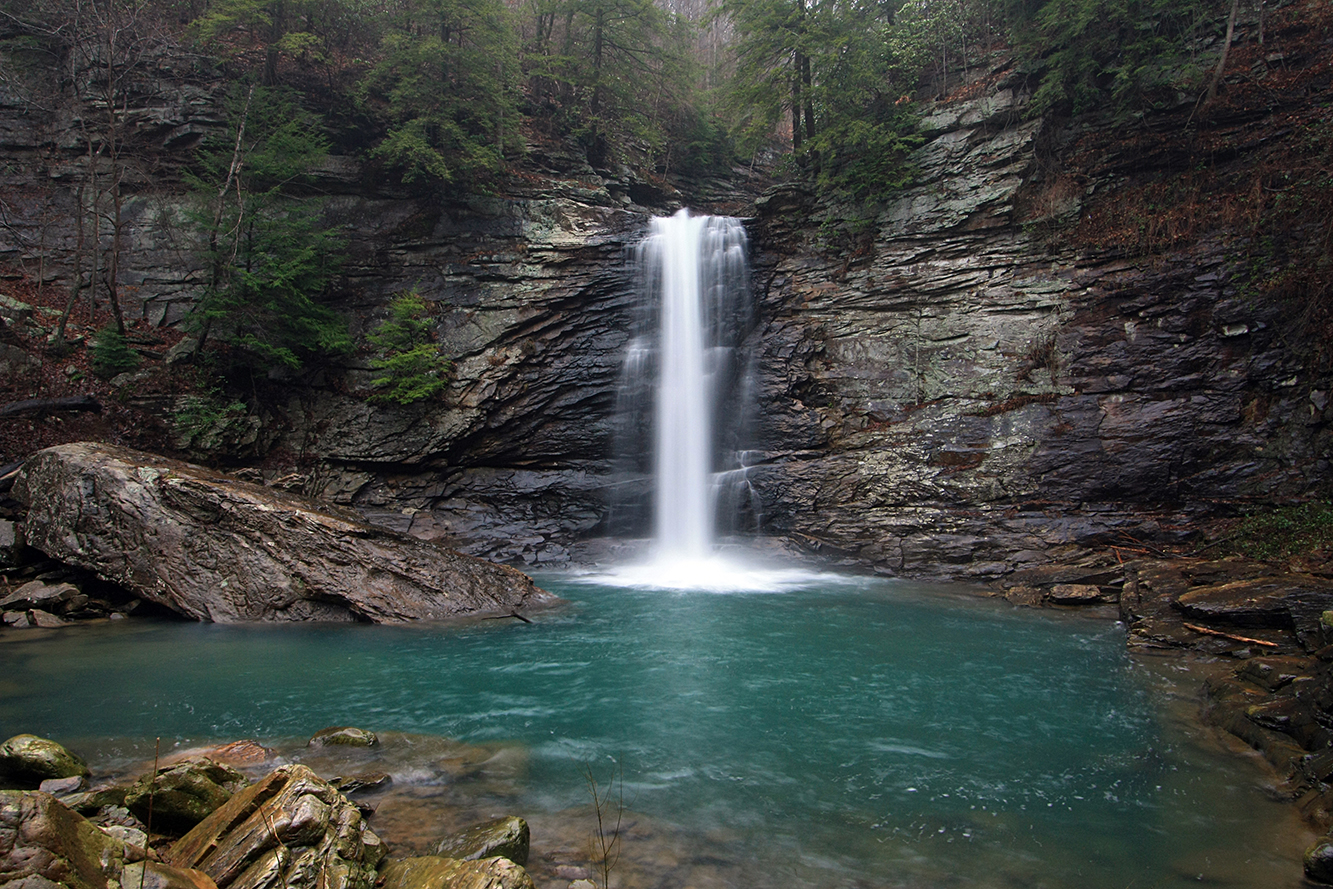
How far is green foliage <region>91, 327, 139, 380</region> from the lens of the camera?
13.9 meters

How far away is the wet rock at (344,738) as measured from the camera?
205 inches

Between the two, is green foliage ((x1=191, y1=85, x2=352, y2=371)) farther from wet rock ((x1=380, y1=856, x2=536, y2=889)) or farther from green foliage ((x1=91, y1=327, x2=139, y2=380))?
wet rock ((x1=380, y1=856, x2=536, y2=889))

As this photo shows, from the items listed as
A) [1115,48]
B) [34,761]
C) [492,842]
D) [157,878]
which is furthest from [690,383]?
[157,878]

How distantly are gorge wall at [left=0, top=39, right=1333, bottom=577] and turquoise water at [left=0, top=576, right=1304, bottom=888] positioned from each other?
14.4ft

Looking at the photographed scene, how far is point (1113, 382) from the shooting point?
12.9 metres

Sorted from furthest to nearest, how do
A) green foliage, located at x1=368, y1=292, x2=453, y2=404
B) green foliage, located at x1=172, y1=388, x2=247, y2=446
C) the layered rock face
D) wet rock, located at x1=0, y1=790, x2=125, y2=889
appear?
green foliage, located at x1=368, y1=292, x2=453, y2=404 → green foliage, located at x1=172, y1=388, x2=247, y2=446 → the layered rock face → wet rock, located at x1=0, y1=790, x2=125, y2=889

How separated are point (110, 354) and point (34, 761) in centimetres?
1341

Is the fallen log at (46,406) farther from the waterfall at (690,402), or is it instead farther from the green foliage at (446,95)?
the waterfall at (690,402)

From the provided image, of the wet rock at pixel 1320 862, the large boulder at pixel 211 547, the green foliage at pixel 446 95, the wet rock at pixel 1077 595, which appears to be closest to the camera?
the wet rock at pixel 1320 862

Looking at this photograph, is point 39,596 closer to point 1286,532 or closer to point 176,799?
point 176,799

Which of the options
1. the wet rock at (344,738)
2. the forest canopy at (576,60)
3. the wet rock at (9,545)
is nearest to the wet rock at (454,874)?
the wet rock at (344,738)

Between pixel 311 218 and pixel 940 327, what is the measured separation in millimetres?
15729

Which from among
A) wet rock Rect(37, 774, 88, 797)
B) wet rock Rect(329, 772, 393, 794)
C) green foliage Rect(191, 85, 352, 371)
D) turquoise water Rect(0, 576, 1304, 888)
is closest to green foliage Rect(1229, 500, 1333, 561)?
turquoise water Rect(0, 576, 1304, 888)

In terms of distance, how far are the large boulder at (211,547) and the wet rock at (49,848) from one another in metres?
7.08
